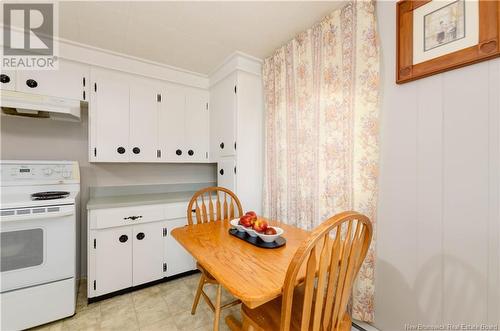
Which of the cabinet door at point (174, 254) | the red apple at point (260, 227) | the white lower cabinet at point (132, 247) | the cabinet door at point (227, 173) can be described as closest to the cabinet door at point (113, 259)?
the white lower cabinet at point (132, 247)

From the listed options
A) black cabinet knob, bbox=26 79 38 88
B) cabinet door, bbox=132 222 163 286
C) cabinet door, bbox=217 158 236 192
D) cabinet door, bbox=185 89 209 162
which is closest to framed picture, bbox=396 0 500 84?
cabinet door, bbox=217 158 236 192

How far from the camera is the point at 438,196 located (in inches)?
46.6

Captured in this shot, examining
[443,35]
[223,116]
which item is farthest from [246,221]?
[443,35]

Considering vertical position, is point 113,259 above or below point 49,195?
below

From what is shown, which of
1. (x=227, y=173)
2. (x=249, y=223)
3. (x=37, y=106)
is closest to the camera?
(x=249, y=223)

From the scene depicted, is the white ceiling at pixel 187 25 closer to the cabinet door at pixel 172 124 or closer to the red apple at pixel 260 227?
the cabinet door at pixel 172 124

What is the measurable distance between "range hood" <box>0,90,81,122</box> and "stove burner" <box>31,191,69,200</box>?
0.67m

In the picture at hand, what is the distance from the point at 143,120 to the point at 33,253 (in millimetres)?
1399

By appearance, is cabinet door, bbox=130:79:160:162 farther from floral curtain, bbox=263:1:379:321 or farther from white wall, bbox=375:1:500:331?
white wall, bbox=375:1:500:331

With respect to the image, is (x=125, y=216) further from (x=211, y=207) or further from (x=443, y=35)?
(x=443, y=35)

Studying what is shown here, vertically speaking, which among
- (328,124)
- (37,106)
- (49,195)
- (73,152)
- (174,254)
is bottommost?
(174,254)

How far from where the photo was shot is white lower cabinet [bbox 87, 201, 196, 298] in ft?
6.07

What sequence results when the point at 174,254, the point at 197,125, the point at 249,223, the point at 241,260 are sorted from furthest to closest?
1. the point at 197,125
2. the point at 174,254
3. the point at 249,223
4. the point at 241,260

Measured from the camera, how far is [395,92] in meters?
1.36
